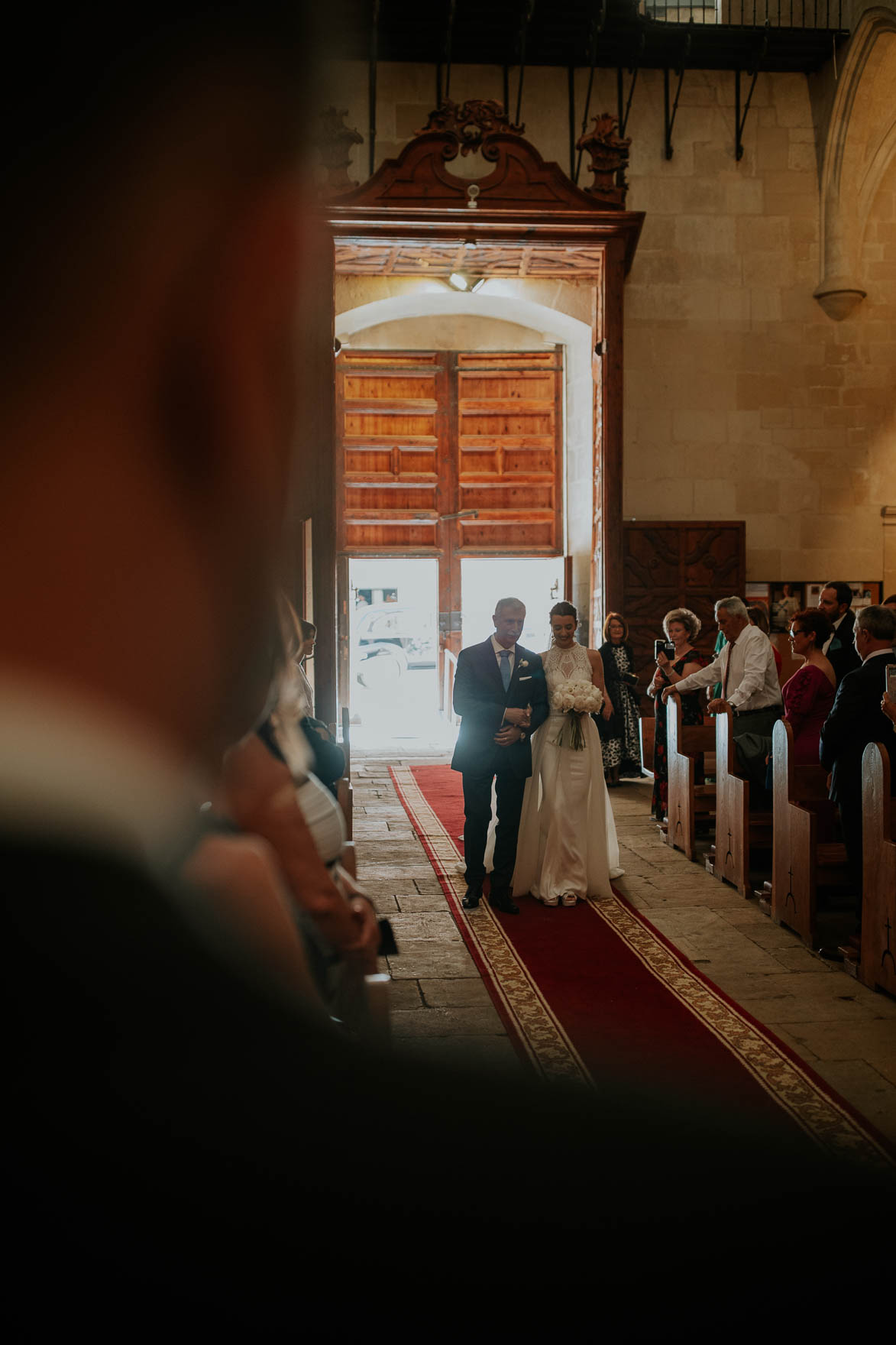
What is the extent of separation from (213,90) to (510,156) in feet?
32.3

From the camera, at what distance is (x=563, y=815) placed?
6.13 meters

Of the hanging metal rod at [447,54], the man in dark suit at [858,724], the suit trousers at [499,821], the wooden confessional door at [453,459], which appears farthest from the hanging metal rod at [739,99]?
the suit trousers at [499,821]

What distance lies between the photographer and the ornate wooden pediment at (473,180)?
9.34 m

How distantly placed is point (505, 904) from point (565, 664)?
134 centimetres

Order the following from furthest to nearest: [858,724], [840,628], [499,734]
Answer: [840,628], [499,734], [858,724]

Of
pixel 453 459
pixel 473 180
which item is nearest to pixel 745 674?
pixel 473 180

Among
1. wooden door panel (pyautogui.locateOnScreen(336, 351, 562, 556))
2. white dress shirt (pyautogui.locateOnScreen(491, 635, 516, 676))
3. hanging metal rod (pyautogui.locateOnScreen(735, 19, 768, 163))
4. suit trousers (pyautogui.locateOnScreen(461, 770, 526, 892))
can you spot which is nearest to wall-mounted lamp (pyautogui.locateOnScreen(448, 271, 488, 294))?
wooden door panel (pyautogui.locateOnScreen(336, 351, 562, 556))

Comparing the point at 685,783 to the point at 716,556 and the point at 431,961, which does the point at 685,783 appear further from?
the point at 716,556

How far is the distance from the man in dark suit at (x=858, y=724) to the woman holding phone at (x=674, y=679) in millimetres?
2861

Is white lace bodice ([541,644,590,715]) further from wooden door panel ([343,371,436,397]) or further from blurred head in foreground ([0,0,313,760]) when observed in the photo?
wooden door panel ([343,371,436,397])

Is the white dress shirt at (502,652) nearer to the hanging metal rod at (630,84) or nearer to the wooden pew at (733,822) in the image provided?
the wooden pew at (733,822)

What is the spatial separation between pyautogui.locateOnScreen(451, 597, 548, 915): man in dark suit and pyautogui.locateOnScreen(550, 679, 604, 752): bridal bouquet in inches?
3.6

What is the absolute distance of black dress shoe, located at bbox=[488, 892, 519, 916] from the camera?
5828mm

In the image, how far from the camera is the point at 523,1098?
0.51 m
